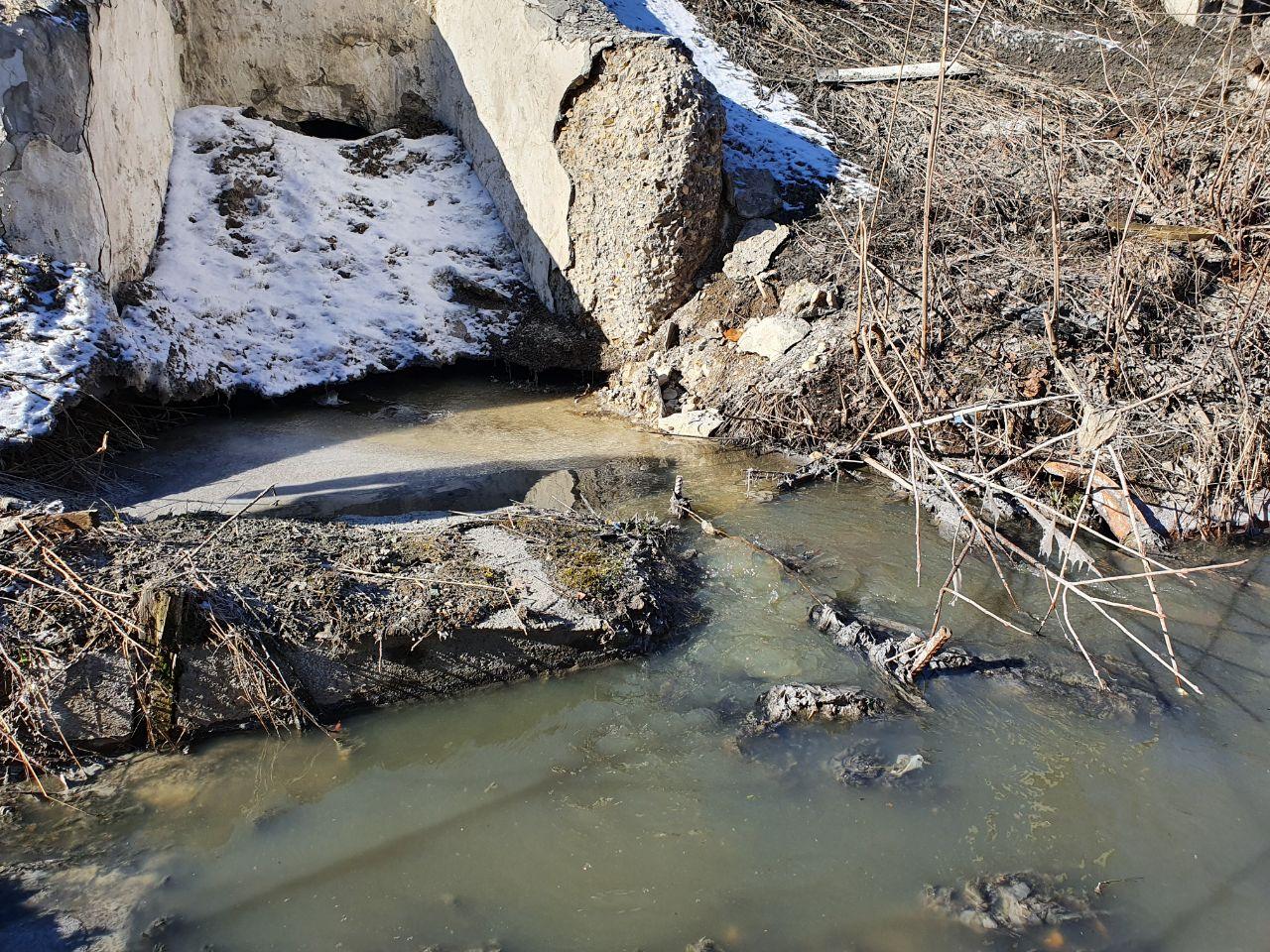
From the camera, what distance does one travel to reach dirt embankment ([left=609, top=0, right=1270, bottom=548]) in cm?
504

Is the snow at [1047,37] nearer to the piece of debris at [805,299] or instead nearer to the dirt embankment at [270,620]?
the piece of debris at [805,299]

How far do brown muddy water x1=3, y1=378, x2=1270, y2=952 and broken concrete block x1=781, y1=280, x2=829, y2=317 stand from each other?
8.51ft

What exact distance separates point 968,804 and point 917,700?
1.73ft

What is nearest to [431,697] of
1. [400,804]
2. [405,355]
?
[400,804]

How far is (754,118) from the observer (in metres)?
7.89

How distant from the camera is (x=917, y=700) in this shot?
3494mm

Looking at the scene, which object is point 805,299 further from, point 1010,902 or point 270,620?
point 1010,902

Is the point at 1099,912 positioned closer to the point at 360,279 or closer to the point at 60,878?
the point at 60,878

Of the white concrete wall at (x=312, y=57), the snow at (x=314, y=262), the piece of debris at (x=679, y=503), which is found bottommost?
the piece of debris at (x=679, y=503)

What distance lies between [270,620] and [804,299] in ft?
13.8

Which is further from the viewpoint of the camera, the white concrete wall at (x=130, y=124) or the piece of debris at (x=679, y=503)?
the white concrete wall at (x=130, y=124)

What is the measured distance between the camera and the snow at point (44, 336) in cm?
426

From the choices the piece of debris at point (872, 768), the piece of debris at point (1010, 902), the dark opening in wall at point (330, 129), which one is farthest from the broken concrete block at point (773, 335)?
the dark opening in wall at point (330, 129)

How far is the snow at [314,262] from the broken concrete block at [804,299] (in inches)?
84.0
